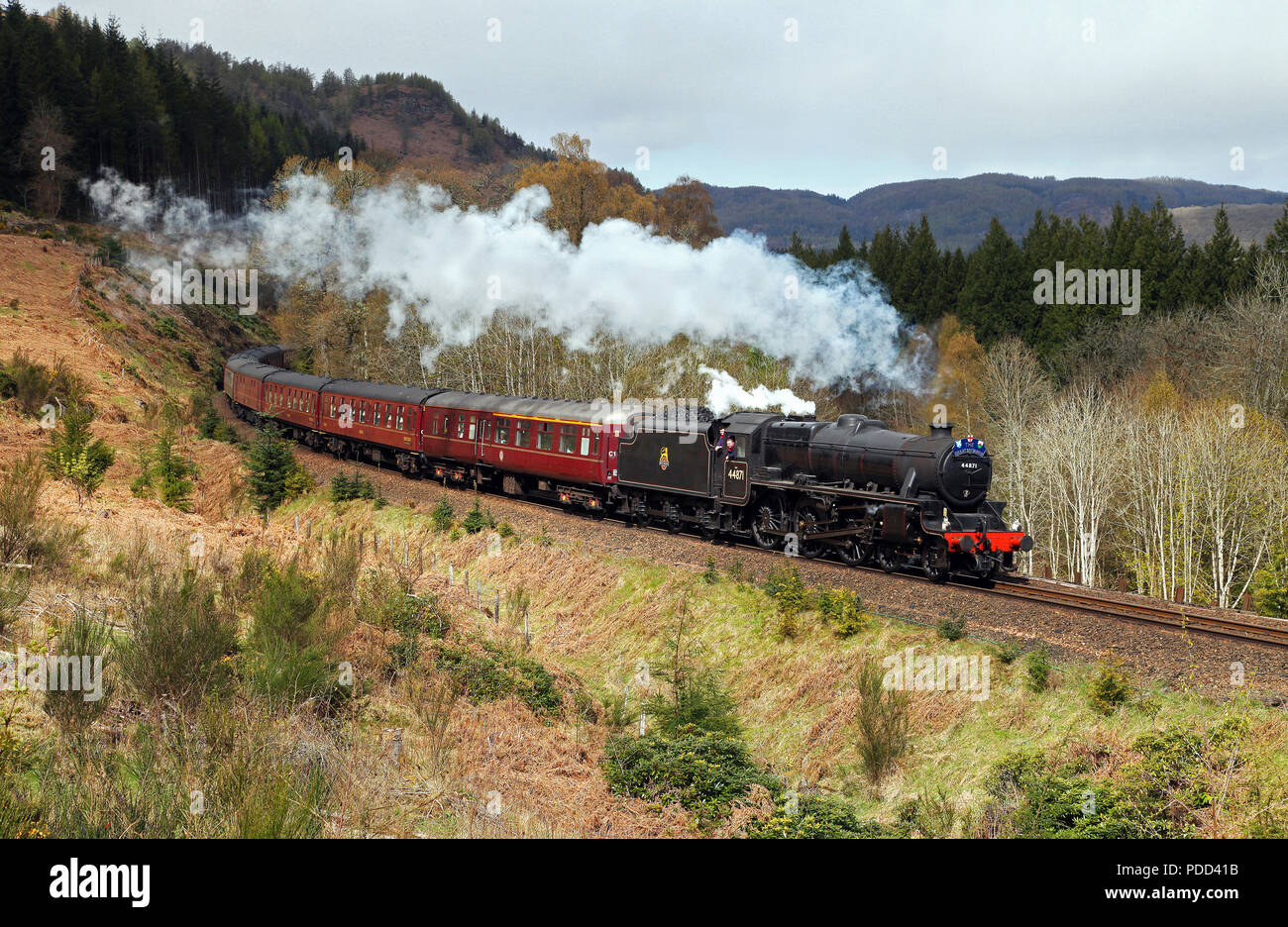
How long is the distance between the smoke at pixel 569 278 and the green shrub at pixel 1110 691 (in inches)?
810

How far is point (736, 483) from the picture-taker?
71.0 feet

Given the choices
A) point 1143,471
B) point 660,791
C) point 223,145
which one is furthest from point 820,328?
point 223,145

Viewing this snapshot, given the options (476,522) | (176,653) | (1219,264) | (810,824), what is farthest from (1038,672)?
(1219,264)

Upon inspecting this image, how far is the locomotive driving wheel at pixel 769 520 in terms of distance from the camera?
21.2m

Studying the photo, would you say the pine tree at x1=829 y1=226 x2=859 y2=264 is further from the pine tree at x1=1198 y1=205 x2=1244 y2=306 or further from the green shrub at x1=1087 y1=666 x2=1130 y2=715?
the green shrub at x1=1087 y1=666 x2=1130 y2=715

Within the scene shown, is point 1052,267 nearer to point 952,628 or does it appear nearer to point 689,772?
point 952,628

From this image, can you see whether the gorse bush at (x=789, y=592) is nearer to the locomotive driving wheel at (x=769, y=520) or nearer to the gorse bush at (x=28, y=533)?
the locomotive driving wheel at (x=769, y=520)

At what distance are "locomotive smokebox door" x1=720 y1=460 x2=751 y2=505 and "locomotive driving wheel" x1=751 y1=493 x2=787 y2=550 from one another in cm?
58

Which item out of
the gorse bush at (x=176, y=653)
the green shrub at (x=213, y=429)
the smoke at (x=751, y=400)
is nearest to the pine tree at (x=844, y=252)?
the green shrub at (x=213, y=429)

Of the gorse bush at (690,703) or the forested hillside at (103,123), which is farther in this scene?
the forested hillside at (103,123)

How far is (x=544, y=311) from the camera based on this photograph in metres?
40.2

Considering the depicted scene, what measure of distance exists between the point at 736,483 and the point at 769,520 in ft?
4.05

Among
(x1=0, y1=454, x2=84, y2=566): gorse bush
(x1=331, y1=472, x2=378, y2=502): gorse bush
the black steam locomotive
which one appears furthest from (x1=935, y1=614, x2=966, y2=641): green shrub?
(x1=331, y1=472, x2=378, y2=502): gorse bush

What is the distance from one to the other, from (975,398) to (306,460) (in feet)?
121
